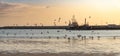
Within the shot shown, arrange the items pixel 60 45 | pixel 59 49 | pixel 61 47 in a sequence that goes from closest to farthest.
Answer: pixel 59 49 → pixel 61 47 → pixel 60 45

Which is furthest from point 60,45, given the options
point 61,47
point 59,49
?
point 59,49

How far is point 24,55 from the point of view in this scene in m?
36.6

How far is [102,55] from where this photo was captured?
36844 millimetres

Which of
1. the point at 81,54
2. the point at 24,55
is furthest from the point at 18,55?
the point at 81,54

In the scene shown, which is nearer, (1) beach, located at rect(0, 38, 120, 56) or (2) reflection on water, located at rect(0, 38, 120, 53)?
(1) beach, located at rect(0, 38, 120, 56)

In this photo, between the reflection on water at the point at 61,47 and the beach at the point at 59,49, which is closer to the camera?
the beach at the point at 59,49

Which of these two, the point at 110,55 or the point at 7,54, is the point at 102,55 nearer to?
the point at 110,55

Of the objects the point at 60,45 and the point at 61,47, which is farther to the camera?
the point at 60,45

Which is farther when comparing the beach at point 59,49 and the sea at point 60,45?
the sea at point 60,45

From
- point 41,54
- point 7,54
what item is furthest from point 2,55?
point 41,54

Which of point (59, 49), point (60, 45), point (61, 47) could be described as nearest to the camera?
point (59, 49)

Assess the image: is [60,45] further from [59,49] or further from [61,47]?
[59,49]

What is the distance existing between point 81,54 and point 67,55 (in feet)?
6.83

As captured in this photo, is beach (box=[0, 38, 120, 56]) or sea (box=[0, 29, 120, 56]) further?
sea (box=[0, 29, 120, 56])
